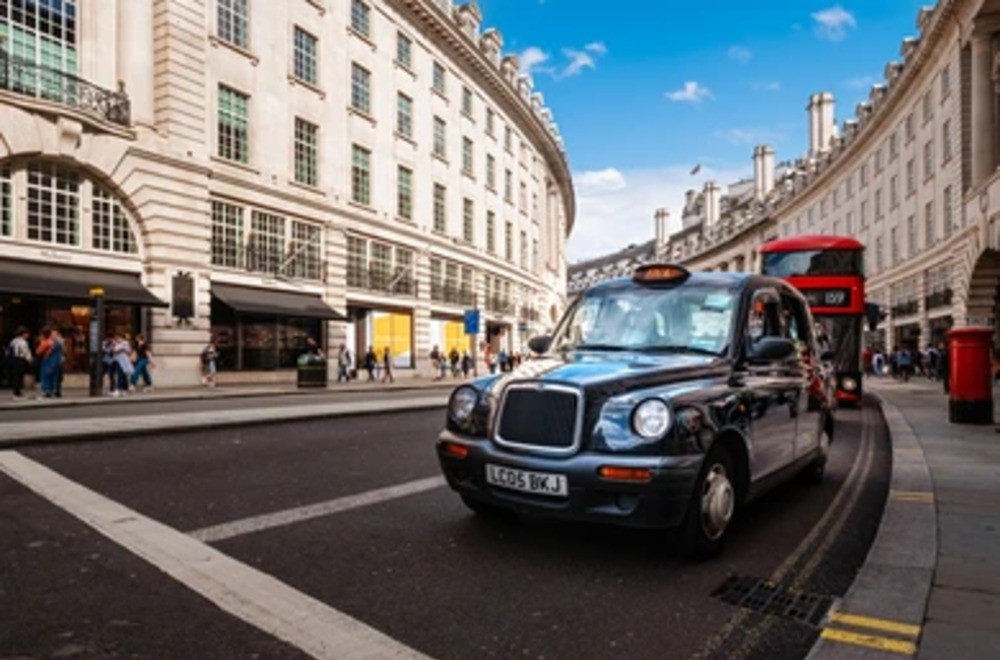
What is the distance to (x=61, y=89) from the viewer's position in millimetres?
19312

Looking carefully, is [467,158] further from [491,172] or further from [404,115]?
[404,115]

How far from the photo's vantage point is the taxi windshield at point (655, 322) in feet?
16.2

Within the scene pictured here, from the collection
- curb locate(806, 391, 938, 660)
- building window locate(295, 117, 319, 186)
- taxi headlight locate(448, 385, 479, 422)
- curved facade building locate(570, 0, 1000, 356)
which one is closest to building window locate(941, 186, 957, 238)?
curved facade building locate(570, 0, 1000, 356)

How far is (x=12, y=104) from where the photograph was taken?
59.0 feet

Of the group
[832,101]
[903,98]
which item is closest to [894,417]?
[903,98]

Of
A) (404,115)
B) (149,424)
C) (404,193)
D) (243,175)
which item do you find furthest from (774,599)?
(404,115)

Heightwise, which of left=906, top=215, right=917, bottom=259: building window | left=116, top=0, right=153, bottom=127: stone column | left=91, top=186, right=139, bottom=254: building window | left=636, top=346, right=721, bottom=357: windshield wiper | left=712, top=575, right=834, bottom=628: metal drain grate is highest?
left=116, top=0, right=153, bottom=127: stone column

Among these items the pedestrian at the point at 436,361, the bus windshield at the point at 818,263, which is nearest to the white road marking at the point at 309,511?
the bus windshield at the point at 818,263

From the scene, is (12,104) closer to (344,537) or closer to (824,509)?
(344,537)

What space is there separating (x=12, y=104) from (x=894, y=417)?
21.9 meters

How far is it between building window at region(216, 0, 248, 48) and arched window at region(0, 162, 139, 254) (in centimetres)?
774

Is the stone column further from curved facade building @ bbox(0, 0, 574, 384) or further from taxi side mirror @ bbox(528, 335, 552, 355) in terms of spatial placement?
taxi side mirror @ bbox(528, 335, 552, 355)

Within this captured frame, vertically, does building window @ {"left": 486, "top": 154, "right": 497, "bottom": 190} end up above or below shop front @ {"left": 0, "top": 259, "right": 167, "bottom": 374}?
above

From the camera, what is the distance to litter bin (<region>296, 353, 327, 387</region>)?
23166mm
